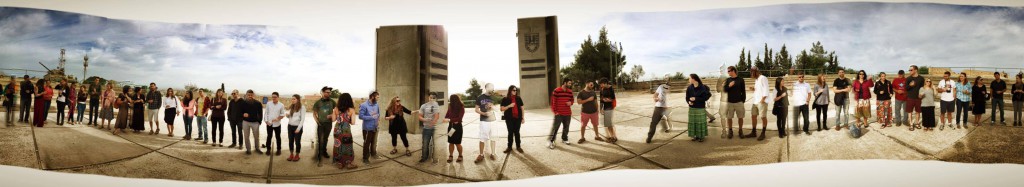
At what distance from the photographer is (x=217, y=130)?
4805 millimetres

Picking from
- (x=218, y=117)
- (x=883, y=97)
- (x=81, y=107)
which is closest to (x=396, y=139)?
(x=218, y=117)

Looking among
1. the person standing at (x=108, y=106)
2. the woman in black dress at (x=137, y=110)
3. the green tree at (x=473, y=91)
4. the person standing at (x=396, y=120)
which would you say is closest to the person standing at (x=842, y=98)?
the green tree at (x=473, y=91)

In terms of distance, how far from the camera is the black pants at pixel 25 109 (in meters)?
4.93

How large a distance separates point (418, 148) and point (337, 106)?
84 centimetres

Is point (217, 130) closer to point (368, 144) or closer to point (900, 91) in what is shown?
point (368, 144)

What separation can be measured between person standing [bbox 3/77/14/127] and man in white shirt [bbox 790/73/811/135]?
7.56 m

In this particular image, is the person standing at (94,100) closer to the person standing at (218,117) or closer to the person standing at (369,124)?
the person standing at (218,117)

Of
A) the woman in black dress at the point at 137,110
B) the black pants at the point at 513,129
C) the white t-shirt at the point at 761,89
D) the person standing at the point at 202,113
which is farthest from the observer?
the woman in black dress at the point at 137,110

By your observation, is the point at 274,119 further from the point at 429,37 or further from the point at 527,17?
the point at 527,17

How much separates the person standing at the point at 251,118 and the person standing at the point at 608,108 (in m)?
2.47

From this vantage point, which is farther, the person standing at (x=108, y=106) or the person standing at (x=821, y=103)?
the person standing at (x=108, y=106)

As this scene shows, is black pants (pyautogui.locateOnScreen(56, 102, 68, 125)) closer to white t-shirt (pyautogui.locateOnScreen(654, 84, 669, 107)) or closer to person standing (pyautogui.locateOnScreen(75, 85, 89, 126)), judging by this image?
person standing (pyautogui.locateOnScreen(75, 85, 89, 126))

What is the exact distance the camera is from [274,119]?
466 centimetres

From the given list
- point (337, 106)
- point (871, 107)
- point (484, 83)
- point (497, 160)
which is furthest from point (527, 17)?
point (871, 107)
